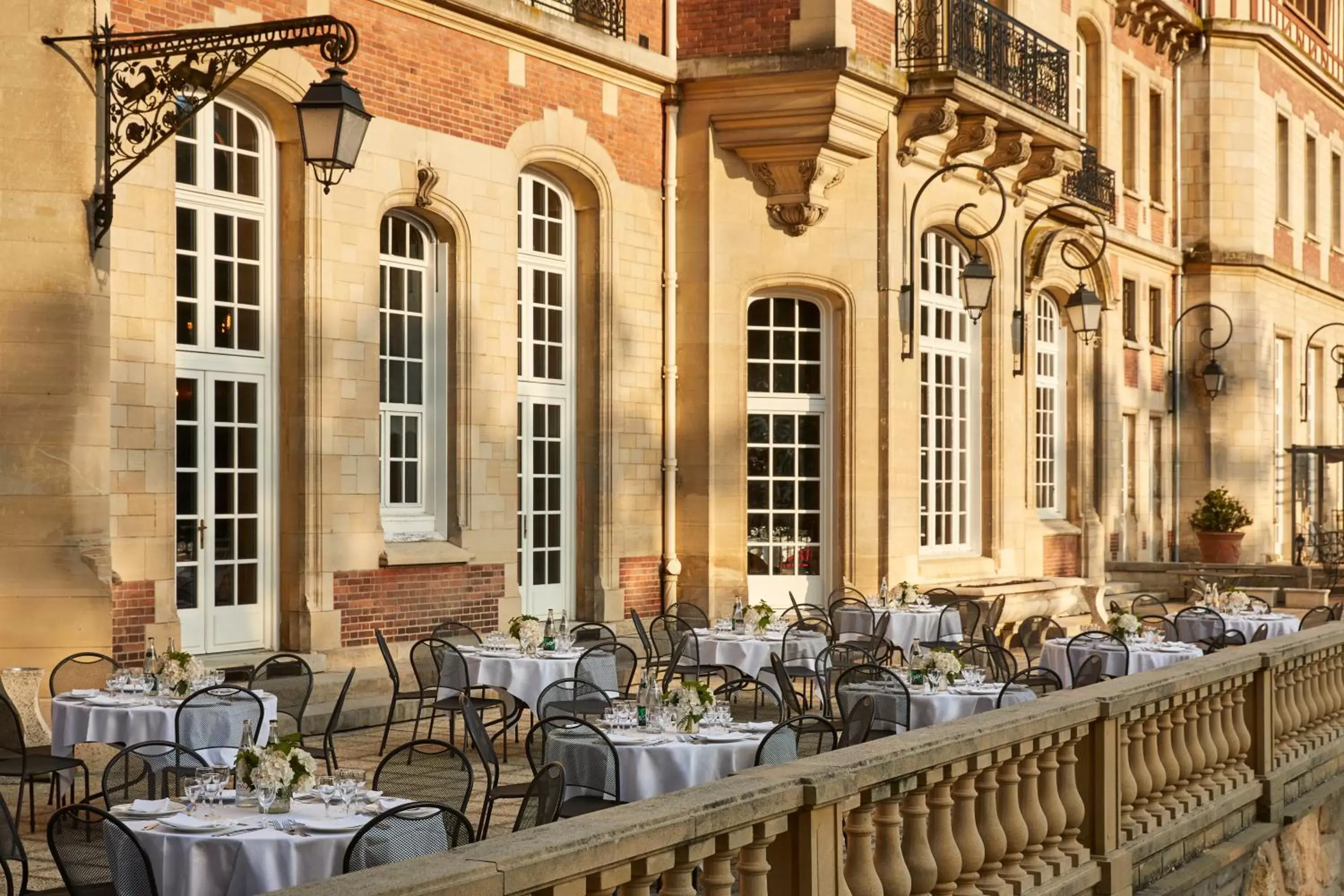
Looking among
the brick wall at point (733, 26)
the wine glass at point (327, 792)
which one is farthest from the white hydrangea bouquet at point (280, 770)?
the brick wall at point (733, 26)

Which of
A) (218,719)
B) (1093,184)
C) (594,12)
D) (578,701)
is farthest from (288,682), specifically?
(1093,184)

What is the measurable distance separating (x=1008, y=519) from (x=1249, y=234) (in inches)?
435

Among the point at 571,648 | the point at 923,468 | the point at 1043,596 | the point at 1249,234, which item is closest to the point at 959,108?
the point at 923,468

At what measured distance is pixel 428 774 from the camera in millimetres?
8422

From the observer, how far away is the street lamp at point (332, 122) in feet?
29.2

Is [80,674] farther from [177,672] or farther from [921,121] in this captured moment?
[921,121]

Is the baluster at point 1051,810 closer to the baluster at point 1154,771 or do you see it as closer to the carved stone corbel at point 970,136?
the baluster at point 1154,771

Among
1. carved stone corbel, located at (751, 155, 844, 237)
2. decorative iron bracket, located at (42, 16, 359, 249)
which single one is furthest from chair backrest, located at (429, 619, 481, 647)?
carved stone corbel, located at (751, 155, 844, 237)

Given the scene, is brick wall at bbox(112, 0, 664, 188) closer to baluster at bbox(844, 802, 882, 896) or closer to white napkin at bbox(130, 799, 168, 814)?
white napkin at bbox(130, 799, 168, 814)

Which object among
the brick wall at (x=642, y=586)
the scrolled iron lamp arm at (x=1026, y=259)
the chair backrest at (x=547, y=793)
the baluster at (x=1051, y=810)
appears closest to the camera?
the chair backrest at (x=547, y=793)

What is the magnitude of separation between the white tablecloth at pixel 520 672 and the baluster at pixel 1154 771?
4136 mm

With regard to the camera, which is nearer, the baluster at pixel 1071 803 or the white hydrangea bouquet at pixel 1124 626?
the baluster at pixel 1071 803

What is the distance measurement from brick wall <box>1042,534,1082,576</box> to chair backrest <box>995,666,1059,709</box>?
1068 centimetres

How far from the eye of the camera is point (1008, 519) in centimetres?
1939
